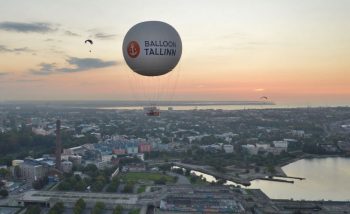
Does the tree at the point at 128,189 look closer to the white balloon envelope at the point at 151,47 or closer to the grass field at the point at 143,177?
the grass field at the point at 143,177

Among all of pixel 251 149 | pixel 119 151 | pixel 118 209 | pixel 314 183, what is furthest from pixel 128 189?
pixel 251 149

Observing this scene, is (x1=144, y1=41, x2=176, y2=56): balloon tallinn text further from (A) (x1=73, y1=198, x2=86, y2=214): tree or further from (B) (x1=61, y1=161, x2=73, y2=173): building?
(B) (x1=61, y1=161, x2=73, y2=173): building

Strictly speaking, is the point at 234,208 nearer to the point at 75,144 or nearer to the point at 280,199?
the point at 280,199

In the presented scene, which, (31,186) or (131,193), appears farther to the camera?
(31,186)

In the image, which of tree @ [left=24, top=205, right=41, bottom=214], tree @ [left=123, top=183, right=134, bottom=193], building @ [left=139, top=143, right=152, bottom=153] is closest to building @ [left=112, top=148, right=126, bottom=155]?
building @ [left=139, top=143, right=152, bottom=153]

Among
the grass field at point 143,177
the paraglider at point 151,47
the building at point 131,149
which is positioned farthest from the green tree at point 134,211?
the building at point 131,149

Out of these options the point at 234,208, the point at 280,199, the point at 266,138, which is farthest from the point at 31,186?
the point at 266,138
